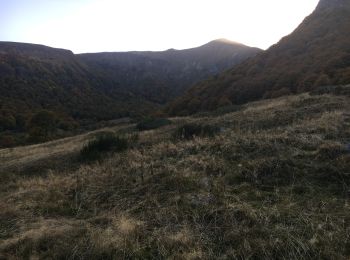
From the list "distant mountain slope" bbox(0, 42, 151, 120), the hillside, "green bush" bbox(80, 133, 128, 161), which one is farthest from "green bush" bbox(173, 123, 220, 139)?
"distant mountain slope" bbox(0, 42, 151, 120)

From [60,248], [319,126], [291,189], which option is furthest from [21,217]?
[319,126]

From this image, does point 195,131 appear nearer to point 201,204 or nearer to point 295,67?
point 201,204

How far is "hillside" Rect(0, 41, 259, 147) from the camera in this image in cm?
7110

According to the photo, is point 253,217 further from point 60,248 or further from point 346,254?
point 60,248

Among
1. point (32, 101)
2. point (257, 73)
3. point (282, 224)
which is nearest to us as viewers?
point (282, 224)

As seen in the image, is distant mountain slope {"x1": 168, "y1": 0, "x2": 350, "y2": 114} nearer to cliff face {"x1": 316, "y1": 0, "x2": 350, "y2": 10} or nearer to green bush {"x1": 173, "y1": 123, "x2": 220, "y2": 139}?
cliff face {"x1": 316, "y1": 0, "x2": 350, "y2": 10}

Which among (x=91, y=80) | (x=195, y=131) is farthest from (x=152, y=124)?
(x=91, y=80)

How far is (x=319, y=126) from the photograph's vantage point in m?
10.1

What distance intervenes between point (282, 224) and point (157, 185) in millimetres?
2778

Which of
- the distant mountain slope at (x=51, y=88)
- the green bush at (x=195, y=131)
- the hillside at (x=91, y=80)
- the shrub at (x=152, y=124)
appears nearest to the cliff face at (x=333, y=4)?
the hillside at (x=91, y=80)

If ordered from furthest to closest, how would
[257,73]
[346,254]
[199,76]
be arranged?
[199,76] → [257,73] → [346,254]

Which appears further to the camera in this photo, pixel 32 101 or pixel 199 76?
pixel 199 76

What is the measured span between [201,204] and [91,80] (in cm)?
11291

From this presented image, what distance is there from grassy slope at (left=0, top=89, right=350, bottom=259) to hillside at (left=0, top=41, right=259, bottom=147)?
34.1 metres
